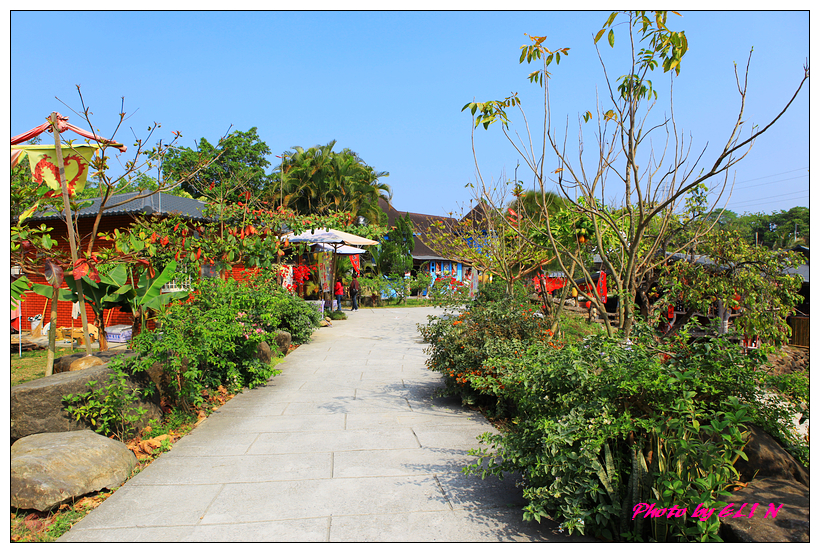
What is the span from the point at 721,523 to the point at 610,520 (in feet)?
1.87

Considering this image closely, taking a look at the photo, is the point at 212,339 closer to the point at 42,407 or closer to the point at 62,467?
the point at 42,407

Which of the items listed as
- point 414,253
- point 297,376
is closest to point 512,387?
point 297,376

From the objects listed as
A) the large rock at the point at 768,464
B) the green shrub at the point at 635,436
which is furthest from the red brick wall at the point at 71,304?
the large rock at the point at 768,464

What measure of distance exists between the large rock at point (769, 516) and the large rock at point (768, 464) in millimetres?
191

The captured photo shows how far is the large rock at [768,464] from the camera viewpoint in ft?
9.96

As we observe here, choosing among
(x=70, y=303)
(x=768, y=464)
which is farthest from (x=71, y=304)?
(x=768, y=464)

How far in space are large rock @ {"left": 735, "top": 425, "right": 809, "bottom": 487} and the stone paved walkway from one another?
4.07 ft

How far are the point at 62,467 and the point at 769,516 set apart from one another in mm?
4471

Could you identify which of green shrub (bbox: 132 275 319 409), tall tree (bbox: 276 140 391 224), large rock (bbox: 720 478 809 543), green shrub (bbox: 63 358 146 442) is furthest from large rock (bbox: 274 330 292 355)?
tall tree (bbox: 276 140 391 224)

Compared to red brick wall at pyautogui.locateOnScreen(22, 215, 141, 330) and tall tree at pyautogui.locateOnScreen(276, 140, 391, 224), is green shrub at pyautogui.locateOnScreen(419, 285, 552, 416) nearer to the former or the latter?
red brick wall at pyautogui.locateOnScreen(22, 215, 141, 330)

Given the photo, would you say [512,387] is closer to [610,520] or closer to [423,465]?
[423,465]

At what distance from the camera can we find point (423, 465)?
4.24 metres

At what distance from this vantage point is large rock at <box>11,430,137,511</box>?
3365mm

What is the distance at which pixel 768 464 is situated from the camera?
3049mm
